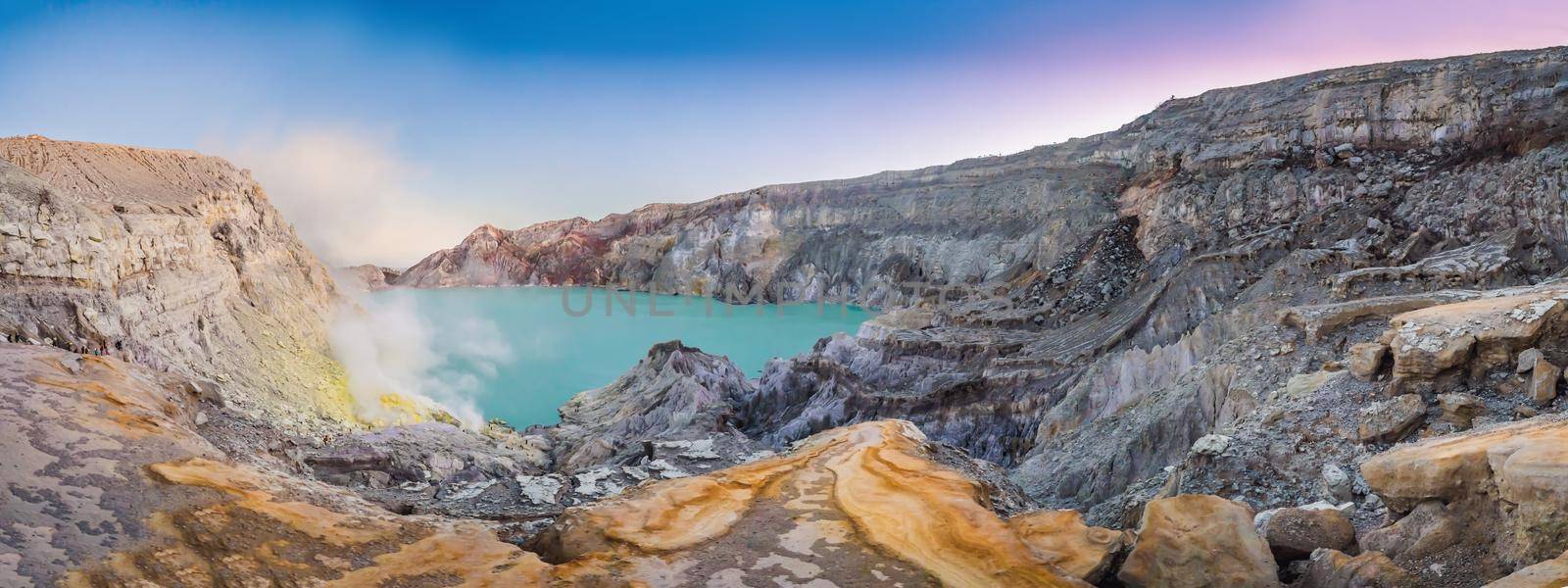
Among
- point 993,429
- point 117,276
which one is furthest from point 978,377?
point 117,276

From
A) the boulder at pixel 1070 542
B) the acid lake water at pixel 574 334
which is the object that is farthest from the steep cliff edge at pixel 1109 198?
the boulder at pixel 1070 542

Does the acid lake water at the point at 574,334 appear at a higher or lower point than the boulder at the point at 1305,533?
lower

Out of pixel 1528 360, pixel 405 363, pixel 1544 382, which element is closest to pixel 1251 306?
pixel 1528 360

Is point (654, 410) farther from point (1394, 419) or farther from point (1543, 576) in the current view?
point (1543, 576)

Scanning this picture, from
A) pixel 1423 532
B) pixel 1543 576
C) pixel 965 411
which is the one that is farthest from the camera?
pixel 965 411

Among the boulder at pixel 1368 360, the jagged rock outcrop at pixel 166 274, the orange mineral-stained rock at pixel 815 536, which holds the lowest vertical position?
the orange mineral-stained rock at pixel 815 536

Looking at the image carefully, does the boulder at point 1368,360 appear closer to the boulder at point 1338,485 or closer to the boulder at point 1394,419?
the boulder at point 1394,419
